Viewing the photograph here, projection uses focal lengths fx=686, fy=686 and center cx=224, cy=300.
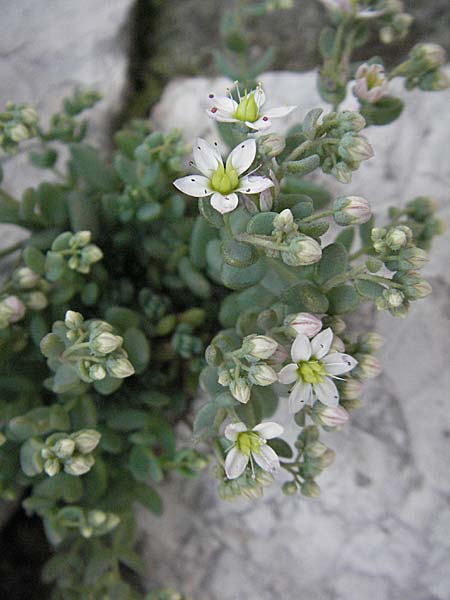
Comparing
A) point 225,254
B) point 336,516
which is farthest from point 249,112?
point 336,516

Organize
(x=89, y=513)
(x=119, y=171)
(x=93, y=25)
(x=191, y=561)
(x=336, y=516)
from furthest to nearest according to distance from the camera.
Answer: (x=93, y=25) < (x=191, y=561) < (x=336, y=516) < (x=119, y=171) < (x=89, y=513)

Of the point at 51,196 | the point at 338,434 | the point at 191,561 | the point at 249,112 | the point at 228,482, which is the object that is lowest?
the point at 191,561

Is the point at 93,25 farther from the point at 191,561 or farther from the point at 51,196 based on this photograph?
the point at 191,561

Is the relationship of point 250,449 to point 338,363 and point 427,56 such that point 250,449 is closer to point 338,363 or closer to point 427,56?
point 338,363

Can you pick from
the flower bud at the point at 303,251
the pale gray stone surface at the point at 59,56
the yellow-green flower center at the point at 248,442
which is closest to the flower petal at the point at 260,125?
the flower bud at the point at 303,251

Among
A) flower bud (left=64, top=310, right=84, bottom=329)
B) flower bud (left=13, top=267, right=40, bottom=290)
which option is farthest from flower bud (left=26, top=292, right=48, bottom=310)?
flower bud (left=64, top=310, right=84, bottom=329)

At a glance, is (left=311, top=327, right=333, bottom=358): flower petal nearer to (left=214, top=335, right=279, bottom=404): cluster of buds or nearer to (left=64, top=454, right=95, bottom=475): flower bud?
(left=214, top=335, right=279, bottom=404): cluster of buds
